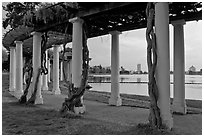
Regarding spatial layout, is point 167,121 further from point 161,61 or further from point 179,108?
point 179,108

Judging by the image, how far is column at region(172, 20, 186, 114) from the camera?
802 centimetres

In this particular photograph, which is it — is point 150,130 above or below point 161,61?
below

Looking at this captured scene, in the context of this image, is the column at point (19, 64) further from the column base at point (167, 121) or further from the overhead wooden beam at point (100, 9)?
the column base at point (167, 121)

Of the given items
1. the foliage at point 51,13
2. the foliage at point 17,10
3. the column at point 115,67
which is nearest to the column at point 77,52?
the foliage at point 51,13

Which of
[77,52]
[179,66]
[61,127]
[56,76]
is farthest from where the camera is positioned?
[56,76]

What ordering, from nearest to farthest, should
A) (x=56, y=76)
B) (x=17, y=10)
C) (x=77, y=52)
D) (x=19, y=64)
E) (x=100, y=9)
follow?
(x=100, y=9) → (x=77, y=52) → (x=17, y=10) → (x=19, y=64) → (x=56, y=76)

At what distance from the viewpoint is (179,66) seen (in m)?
8.09

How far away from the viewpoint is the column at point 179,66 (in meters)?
8.02

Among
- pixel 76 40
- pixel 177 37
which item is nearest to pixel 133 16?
pixel 177 37

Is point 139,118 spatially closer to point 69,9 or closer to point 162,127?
point 162,127

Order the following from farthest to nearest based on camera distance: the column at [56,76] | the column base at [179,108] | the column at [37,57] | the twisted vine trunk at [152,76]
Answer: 1. the column at [56,76]
2. the column at [37,57]
3. the column base at [179,108]
4. the twisted vine trunk at [152,76]

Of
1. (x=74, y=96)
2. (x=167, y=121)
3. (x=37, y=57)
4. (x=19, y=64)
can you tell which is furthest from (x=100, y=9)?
(x=19, y=64)

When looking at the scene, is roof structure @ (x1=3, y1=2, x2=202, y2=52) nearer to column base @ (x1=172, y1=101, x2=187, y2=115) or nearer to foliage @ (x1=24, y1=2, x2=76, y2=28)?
foliage @ (x1=24, y1=2, x2=76, y2=28)

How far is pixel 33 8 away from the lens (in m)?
9.08
